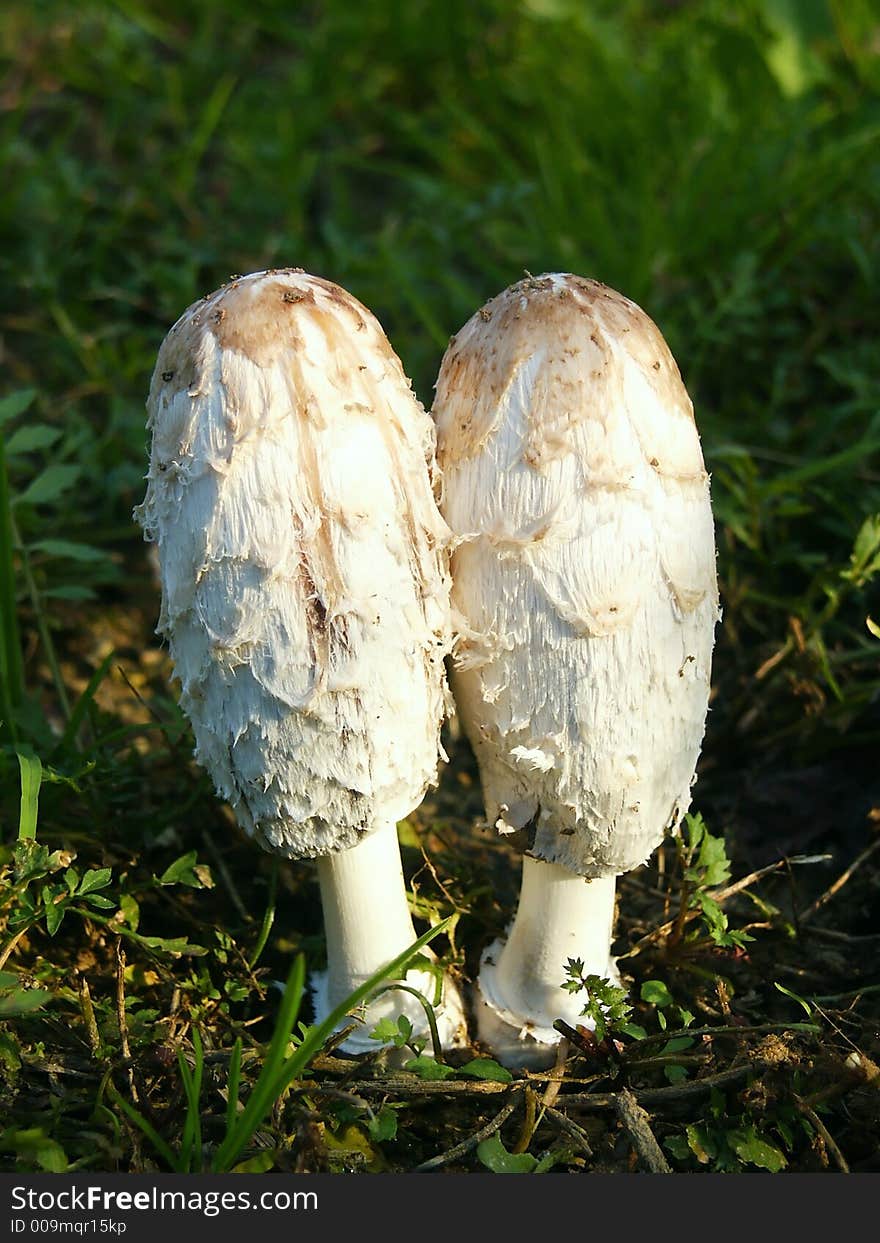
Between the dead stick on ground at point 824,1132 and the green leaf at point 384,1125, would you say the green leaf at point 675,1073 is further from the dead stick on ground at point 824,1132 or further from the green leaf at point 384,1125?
the green leaf at point 384,1125

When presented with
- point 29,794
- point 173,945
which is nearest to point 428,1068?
point 173,945

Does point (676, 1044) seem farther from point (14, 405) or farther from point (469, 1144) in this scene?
point (14, 405)

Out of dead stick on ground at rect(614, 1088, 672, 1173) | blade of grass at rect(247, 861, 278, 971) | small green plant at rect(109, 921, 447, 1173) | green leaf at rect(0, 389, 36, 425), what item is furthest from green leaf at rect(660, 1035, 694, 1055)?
green leaf at rect(0, 389, 36, 425)

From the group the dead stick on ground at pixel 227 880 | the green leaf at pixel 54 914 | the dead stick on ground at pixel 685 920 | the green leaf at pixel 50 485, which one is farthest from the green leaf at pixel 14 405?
the dead stick on ground at pixel 685 920

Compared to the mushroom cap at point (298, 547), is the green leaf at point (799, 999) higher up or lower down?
lower down

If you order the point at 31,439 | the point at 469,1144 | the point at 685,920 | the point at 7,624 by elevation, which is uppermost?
the point at 31,439

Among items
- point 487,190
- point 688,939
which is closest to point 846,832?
point 688,939
